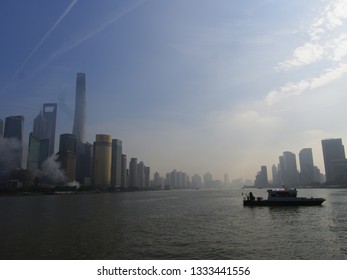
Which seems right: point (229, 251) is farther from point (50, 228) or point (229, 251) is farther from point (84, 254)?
point (50, 228)

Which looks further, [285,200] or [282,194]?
[282,194]

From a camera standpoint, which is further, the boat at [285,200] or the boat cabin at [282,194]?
the boat cabin at [282,194]

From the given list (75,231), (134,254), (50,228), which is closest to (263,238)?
(134,254)

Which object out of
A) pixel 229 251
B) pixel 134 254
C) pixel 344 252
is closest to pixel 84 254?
pixel 134 254

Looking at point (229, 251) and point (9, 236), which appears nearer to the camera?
point (229, 251)

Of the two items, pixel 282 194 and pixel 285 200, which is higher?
pixel 282 194

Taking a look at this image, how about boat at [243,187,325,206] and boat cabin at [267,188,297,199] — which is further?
boat cabin at [267,188,297,199]
